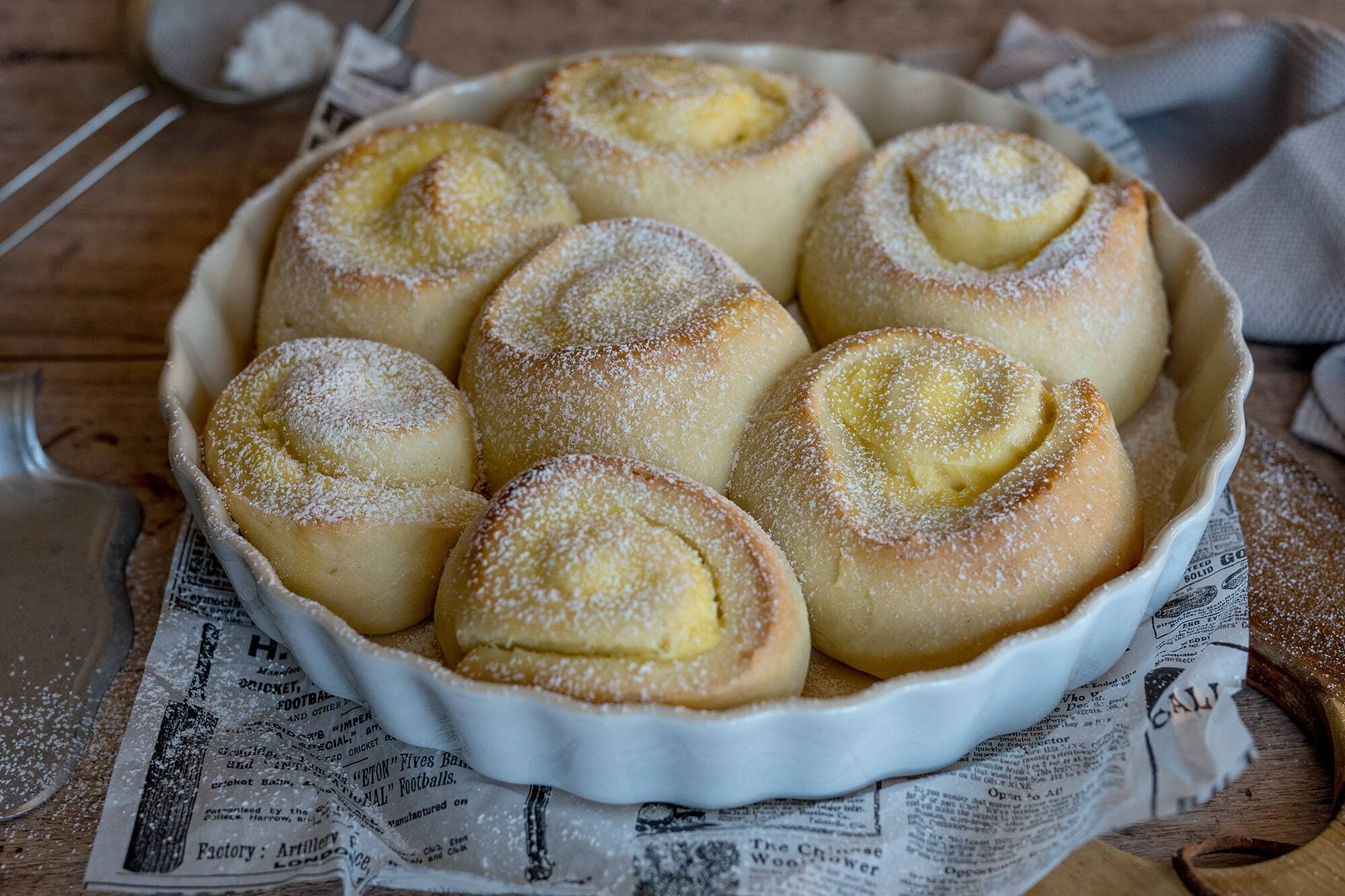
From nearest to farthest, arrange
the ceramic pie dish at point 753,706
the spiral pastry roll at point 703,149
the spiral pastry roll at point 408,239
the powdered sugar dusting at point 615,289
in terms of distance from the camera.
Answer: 1. the ceramic pie dish at point 753,706
2. the powdered sugar dusting at point 615,289
3. the spiral pastry roll at point 408,239
4. the spiral pastry roll at point 703,149

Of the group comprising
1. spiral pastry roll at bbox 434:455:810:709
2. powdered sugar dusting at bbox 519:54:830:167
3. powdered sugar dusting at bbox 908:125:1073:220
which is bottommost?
spiral pastry roll at bbox 434:455:810:709

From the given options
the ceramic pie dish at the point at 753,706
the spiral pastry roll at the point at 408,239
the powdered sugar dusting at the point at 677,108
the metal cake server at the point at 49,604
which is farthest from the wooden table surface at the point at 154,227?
the powdered sugar dusting at the point at 677,108

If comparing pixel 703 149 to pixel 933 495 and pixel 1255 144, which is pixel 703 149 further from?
pixel 1255 144

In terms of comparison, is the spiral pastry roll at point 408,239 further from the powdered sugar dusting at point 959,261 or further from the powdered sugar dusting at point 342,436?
the powdered sugar dusting at point 959,261

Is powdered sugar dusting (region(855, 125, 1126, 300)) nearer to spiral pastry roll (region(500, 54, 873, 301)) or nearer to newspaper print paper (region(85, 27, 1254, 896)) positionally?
spiral pastry roll (region(500, 54, 873, 301))

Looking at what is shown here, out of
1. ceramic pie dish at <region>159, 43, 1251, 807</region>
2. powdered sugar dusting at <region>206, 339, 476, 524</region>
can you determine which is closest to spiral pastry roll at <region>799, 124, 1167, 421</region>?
ceramic pie dish at <region>159, 43, 1251, 807</region>

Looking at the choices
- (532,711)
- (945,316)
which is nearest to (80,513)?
(532,711)
